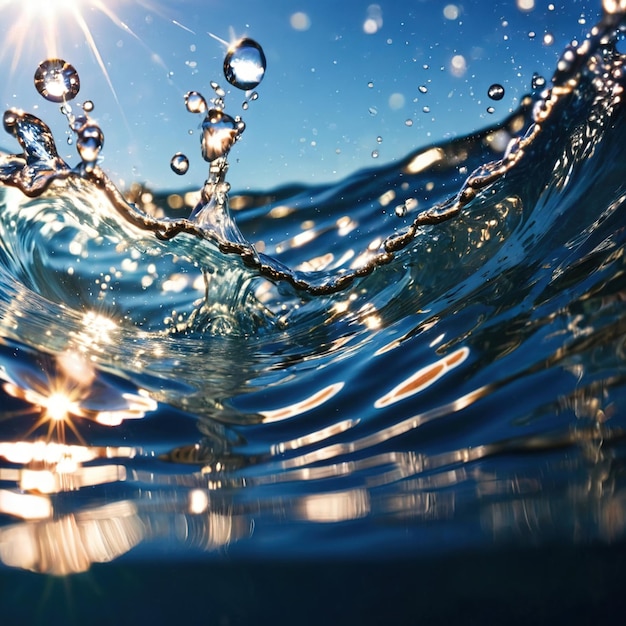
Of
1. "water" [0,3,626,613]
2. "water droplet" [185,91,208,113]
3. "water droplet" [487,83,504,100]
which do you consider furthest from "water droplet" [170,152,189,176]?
"water droplet" [487,83,504,100]

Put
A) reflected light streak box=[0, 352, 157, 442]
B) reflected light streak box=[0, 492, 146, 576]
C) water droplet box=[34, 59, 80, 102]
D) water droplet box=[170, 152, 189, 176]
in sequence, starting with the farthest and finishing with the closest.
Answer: water droplet box=[170, 152, 189, 176], water droplet box=[34, 59, 80, 102], reflected light streak box=[0, 352, 157, 442], reflected light streak box=[0, 492, 146, 576]

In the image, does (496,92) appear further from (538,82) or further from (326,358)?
(326,358)

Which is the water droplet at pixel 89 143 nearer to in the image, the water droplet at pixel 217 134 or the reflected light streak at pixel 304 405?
the water droplet at pixel 217 134

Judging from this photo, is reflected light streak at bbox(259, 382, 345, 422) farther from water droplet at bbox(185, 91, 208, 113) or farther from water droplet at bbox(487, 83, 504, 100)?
water droplet at bbox(487, 83, 504, 100)

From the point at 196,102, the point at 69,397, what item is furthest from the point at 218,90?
the point at 69,397

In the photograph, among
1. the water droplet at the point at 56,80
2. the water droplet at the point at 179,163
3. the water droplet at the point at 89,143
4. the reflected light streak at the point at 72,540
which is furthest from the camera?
the water droplet at the point at 179,163

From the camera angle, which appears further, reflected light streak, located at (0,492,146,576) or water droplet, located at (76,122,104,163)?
water droplet, located at (76,122,104,163)

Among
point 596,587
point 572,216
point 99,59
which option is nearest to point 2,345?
point 596,587

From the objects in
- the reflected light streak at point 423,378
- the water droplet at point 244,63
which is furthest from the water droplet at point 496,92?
the reflected light streak at point 423,378
